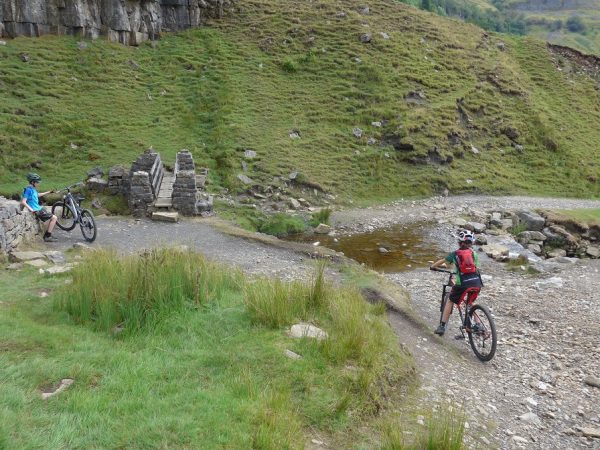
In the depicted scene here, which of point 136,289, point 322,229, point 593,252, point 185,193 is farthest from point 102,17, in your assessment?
point 593,252

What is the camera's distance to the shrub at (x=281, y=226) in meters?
19.4

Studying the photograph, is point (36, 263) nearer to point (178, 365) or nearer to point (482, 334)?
point (178, 365)

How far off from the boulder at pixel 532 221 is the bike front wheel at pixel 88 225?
1698cm

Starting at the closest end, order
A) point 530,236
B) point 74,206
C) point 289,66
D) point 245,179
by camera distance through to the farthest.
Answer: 1. point 74,206
2. point 530,236
3. point 245,179
4. point 289,66

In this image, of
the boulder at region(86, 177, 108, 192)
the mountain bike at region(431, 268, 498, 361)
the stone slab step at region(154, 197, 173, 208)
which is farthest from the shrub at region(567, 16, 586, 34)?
the mountain bike at region(431, 268, 498, 361)

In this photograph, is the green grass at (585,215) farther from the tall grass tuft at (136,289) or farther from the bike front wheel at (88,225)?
the bike front wheel at (88,225)

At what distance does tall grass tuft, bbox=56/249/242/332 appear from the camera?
7.45 m

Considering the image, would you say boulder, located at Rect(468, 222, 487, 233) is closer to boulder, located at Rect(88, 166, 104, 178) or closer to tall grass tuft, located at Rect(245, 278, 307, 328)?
tall grass tuft, located at Rect(245, 278, 307, 328)

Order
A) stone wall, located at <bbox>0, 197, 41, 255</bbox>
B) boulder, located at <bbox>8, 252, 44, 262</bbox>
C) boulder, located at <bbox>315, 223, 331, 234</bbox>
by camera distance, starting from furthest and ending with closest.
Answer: boulder, located at <bbox>315, 223, 331, 234</bbox>
stone wall, located at <bbox>0, 197, 41, 255</bbox>
boulder, located at <bbox>8, 252, 44, 262</bbox>

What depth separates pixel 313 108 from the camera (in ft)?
105

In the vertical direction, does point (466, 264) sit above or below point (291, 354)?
above

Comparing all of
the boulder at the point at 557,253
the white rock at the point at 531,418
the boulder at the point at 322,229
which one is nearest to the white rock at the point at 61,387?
the white rock at the point at 531,418

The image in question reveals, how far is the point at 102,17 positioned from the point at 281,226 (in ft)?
84.7

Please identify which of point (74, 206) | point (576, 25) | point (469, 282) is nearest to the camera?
point (469, 282)
